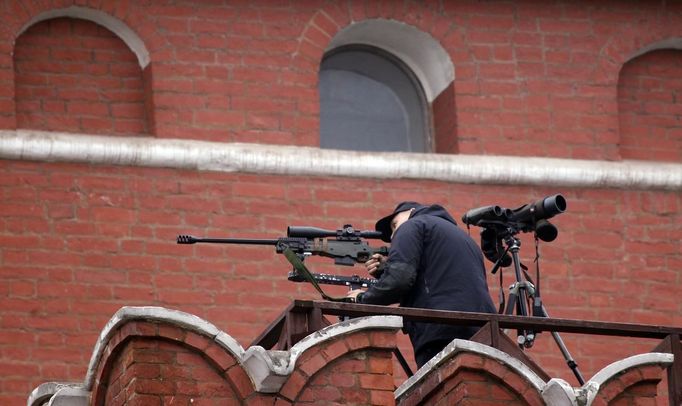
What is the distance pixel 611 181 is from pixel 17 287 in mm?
4319

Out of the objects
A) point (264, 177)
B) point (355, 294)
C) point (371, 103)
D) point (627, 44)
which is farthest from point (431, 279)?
point (627, 44)

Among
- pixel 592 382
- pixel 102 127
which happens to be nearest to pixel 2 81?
pixel 102 127

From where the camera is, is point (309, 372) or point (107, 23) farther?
point (107, 23)

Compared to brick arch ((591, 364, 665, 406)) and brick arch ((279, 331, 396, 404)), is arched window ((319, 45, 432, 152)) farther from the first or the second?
brick arch ((279, 331, 396, 404))

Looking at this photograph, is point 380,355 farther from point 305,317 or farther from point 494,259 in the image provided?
point 494,259

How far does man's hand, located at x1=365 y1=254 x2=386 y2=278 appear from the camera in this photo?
45.4 ft

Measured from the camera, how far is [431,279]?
13406mm

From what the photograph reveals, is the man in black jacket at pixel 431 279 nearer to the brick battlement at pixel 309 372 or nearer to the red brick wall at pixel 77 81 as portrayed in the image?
the brick battlement at pixel 309 372

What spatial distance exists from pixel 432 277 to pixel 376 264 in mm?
565

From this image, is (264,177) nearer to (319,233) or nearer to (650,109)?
(319,233)

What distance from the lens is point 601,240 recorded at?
57.0 feet

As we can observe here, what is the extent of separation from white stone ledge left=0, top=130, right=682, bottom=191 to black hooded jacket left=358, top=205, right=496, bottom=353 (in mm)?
3364

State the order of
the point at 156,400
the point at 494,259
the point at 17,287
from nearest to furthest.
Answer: the point at 156,400 → the point at 494,259 → the point at 17,287

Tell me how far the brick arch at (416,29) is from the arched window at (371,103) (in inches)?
4.5
